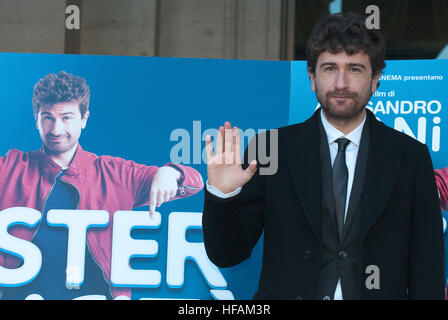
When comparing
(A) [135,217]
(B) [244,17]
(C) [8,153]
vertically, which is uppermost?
(B) [244,17]

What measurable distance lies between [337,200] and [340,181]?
9 centimetres

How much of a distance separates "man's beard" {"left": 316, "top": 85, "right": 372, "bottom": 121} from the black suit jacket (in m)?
0.15

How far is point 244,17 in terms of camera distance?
6.45 m

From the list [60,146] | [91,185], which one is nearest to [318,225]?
[91,185]

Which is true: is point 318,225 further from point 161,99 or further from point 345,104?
point 161,99

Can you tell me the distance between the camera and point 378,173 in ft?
8.71

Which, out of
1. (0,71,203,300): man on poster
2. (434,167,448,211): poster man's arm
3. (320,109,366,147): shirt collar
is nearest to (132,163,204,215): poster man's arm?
(0,71,203,300): man on poster

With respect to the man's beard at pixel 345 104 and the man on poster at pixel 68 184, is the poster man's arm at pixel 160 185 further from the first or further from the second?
the man's beard at pixel 345 104

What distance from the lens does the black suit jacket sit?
2.57 metres

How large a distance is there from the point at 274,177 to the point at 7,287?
1.75 m

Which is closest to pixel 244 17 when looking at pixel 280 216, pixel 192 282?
pixel 192 282

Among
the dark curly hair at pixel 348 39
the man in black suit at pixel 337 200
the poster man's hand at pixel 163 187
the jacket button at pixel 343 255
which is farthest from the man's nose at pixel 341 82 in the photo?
the poster man's hand at pixel 163 187

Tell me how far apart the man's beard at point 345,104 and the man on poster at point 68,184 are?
42.7 inches
